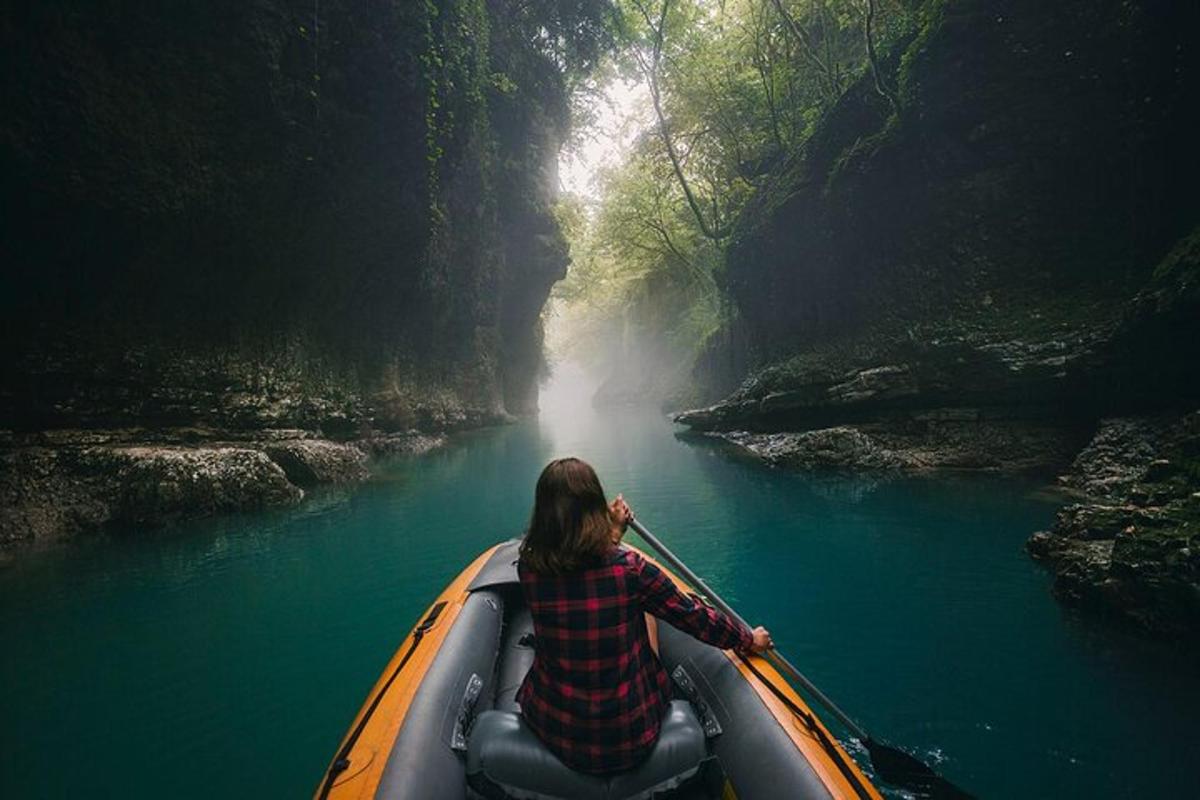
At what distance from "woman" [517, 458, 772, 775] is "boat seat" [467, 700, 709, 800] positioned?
0.13ft

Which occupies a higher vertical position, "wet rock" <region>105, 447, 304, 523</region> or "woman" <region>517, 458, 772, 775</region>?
"woman" <region>517, 458, 772, 775</region>

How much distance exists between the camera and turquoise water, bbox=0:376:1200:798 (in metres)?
3.27

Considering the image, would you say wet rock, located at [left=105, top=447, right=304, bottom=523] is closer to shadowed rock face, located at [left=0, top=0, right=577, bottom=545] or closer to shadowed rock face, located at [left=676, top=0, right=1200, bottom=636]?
shadowed rock face, located at [left=0, top=0, right=577, bottom=545]

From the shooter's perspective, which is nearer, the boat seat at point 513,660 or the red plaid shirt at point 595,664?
the red plaid shirt at point 595,664

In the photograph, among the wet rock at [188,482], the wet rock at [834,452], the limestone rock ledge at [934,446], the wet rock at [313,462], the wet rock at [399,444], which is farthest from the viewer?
the wet rock at [399,444]

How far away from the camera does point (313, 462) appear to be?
37.6ft

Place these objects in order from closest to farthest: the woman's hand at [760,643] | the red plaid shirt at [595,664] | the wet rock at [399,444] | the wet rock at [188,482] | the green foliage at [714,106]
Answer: the red plaid shirt at [595,664] → the woman's hand at [760,643] → the wet rock at [188,482] → the wet rock at [399,444] → the green foliage at [714,106]

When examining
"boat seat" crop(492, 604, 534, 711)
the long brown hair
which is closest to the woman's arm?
the long brown hair

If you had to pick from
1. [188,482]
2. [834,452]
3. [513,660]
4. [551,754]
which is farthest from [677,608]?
[834,452]

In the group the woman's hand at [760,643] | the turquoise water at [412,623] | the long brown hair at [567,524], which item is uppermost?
the long brown hair at [567,524]

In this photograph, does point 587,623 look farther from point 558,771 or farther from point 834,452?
point 834,452

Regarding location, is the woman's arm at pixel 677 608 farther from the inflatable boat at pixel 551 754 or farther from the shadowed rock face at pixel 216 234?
the shadowed rock face at pixel 216 234

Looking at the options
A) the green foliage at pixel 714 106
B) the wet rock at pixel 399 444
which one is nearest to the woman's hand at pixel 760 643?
the wet rock at pixel 399 444

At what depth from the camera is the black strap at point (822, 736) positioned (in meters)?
2.05
